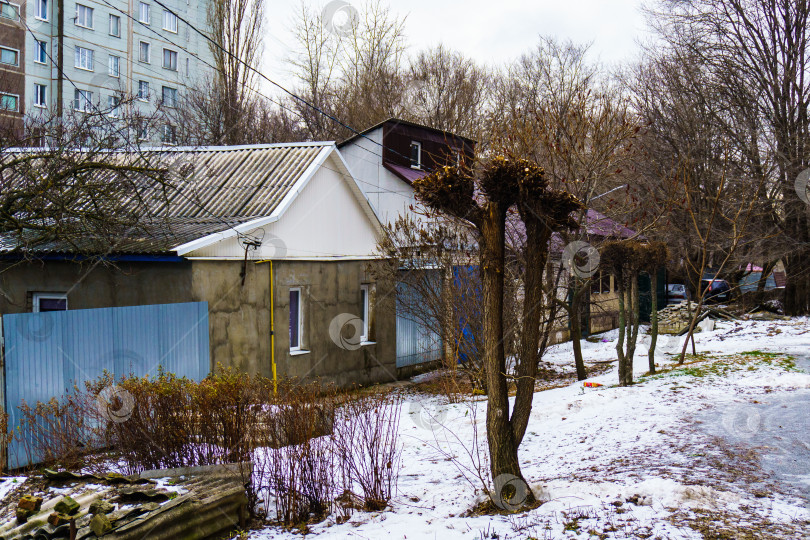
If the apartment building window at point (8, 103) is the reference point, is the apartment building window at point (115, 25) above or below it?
above

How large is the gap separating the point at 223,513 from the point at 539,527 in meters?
2.70

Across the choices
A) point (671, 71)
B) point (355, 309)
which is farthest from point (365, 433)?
point (671, 71)

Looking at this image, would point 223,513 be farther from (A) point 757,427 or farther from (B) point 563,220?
(A) point 757,427

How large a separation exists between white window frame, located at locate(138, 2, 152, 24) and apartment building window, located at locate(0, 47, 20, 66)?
8577mm

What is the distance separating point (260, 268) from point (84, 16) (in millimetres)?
35517

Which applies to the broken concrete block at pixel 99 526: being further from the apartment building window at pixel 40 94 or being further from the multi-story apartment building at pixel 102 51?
the apartment building window at pixel 40 94

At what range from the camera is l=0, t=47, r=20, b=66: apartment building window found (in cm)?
3531

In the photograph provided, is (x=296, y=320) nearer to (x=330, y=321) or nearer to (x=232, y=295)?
(x=330, y=321)

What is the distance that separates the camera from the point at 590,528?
185 inches

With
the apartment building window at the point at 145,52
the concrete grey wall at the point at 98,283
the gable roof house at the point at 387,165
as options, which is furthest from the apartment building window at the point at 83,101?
the gable roof house at the point at 387,165

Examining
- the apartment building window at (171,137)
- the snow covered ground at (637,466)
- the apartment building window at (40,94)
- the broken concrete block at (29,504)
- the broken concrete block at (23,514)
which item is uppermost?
the apartment building window at (40,94)

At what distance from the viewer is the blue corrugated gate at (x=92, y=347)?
765 cm

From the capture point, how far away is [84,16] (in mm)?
39031

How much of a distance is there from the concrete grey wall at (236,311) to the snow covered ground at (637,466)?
10.8 feet
